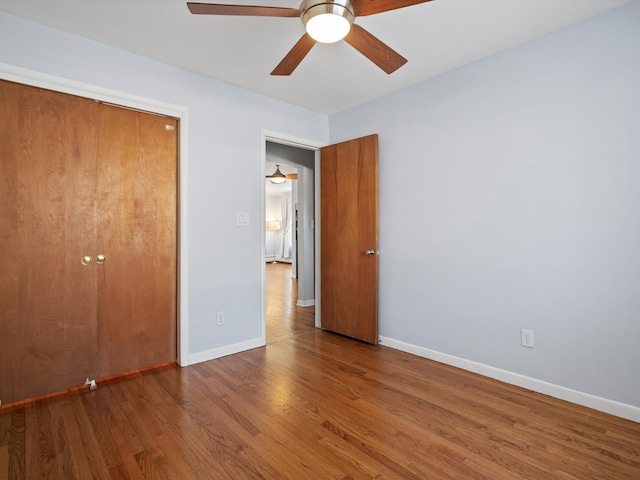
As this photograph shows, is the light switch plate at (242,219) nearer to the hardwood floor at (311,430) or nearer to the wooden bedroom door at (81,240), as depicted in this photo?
the wooden bedroom door at (81,240)

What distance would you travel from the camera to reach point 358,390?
2354mm

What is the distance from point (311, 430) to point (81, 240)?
1996mm

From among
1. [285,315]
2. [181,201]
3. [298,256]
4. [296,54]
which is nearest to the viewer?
[296,54]

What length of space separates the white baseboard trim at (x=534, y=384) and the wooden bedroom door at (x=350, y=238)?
0.54 meters

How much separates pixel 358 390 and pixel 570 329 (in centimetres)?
147

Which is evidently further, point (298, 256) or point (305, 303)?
point (298, 256)

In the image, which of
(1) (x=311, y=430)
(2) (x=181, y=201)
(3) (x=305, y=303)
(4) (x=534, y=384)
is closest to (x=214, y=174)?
(2) (x=181, y=201)

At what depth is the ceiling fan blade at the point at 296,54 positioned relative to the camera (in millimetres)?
1874

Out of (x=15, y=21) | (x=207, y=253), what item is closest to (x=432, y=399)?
(x=207, y=253)

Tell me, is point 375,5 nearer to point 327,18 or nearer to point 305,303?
point 327,18

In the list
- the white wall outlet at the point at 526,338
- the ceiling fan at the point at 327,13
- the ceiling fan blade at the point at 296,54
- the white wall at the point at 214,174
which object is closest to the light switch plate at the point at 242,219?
the white wall at the point at 214,174

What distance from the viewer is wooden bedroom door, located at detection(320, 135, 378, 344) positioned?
328 cm

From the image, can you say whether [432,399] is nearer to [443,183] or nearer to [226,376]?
[226,376]

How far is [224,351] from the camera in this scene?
9.88ft
